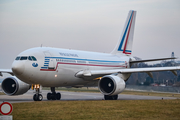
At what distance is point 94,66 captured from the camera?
26.5 meters

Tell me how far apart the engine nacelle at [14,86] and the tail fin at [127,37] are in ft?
38.8

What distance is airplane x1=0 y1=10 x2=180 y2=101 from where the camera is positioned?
20.5m

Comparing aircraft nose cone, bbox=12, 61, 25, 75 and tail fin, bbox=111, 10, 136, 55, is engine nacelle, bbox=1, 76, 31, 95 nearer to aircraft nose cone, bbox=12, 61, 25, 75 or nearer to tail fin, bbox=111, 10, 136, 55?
aircraft nose cone, bbox=12, 61, 25, 75

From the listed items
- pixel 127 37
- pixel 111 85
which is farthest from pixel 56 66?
pixel 127 37

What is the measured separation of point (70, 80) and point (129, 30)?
1197cm

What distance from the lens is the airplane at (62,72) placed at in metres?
20.5

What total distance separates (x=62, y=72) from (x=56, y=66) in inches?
33.1

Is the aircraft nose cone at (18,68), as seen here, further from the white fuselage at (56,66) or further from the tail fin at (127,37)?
the tail fin at (127,37)

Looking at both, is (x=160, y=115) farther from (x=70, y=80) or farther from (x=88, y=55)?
A: (x=88, y=55)

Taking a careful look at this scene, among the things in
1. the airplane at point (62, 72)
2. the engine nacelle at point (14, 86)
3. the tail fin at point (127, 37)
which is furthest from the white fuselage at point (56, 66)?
the tail fin at point (127, 37)

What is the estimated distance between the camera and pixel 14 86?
2438 cm

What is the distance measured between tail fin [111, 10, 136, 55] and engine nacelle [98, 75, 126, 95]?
8812 millimetres

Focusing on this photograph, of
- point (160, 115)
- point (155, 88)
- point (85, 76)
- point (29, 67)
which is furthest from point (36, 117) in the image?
point (155, 88)

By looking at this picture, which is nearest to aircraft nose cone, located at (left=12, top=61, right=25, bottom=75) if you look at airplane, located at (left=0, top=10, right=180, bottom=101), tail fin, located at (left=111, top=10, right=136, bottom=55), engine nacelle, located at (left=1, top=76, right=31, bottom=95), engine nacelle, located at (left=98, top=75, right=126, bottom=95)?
airplane, located at (left=0, top=10, right=180, bottom=101)
